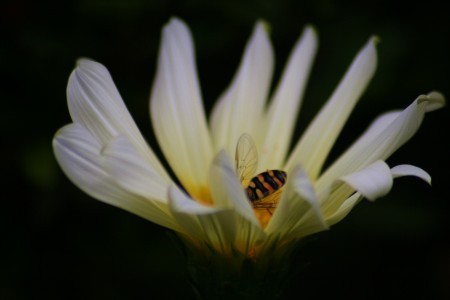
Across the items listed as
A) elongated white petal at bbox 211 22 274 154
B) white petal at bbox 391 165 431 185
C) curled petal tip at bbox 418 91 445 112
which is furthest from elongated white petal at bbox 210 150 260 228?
elongated white petal at bbox 211 22 274 154

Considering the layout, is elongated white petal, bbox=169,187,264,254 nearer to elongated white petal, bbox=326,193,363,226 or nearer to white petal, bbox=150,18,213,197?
elongated white petal, bbox=326,193,363,226

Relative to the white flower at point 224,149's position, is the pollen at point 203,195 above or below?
below

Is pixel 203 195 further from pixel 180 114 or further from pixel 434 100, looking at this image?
pixel 434 100

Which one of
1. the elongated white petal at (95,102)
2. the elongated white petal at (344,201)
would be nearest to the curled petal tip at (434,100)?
the elongated white petal at (344,201)

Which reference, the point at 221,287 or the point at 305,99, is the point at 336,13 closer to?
the point at 305,99

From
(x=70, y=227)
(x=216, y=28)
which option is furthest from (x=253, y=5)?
(x=70, y=227)

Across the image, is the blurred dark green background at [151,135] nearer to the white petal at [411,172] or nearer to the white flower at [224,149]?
the white flower at [224,149]

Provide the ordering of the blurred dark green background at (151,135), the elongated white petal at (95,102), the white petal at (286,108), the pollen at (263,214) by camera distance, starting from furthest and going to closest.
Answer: the blurred dark green background at (151,135) < the white petal at (286,108) < the pollen at (263,214) < the elongated white petal at (95,102)
